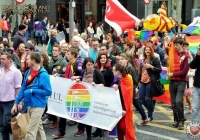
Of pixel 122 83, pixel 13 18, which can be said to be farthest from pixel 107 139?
pixel 13 18

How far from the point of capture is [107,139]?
7.49 m

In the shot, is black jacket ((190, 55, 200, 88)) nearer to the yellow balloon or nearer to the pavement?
the pavement

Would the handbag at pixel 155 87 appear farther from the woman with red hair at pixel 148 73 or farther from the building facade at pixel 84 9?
the building facade at pixel 84 9

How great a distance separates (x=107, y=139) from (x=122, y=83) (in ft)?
4.69

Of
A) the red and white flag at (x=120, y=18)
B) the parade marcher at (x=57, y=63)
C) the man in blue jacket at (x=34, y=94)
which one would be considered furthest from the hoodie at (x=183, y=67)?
the red and white flag at (x=120, y=18)

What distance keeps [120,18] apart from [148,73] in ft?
9.14

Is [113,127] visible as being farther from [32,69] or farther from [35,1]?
[35,1]

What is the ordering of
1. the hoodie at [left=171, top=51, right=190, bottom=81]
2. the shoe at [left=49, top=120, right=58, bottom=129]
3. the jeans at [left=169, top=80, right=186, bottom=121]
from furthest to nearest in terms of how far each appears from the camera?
the shoe at [left=49, top=120, right=58, bottom=129] < the jeans at [left=169, top=80, right=186, bottom=121] < the hoodie at [left=171, top=51, right=190, bottom=81]

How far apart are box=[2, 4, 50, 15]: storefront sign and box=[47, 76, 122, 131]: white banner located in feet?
53.4

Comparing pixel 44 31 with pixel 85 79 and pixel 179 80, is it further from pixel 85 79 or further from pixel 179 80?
pixel 85 79

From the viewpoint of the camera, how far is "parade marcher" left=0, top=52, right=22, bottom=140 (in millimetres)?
6621

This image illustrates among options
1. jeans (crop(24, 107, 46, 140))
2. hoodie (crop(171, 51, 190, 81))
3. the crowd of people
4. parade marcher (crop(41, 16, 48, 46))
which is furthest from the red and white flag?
parade marcher (crop(41, 16, 48, 46))

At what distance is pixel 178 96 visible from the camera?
26.1 feet

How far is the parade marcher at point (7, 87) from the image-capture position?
6.62 meters
